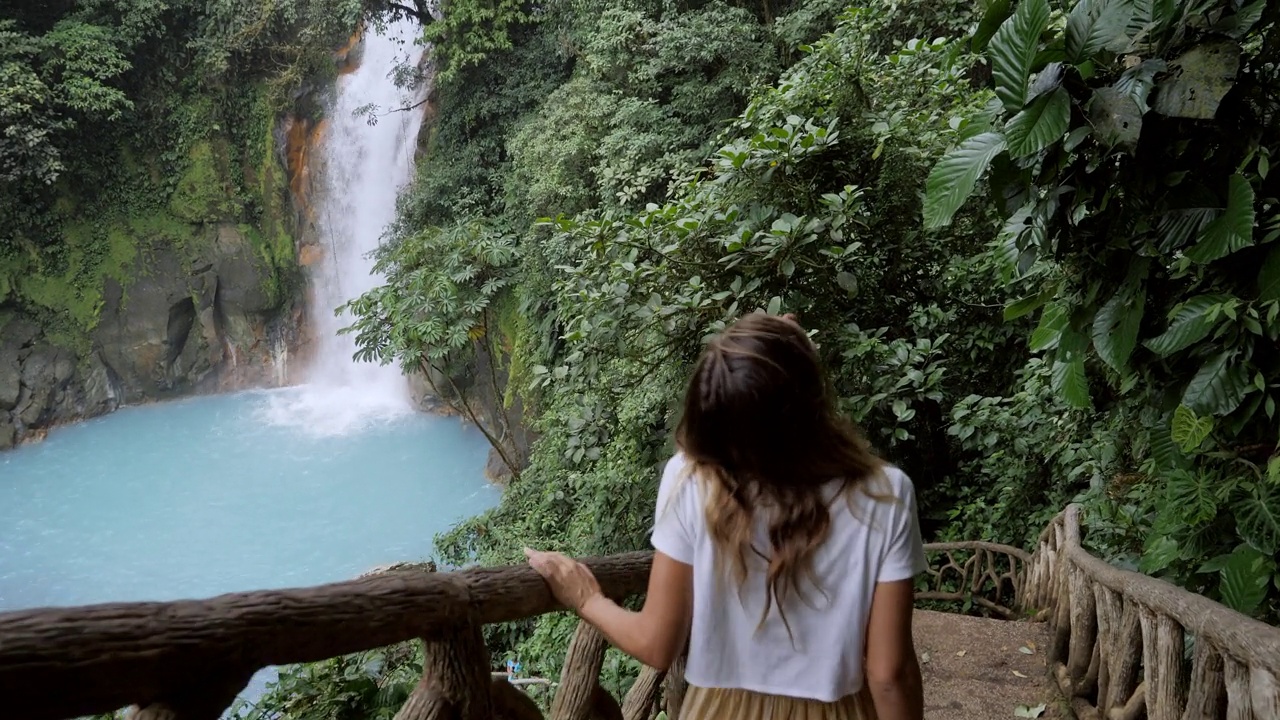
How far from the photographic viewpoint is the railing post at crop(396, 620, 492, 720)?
122cm

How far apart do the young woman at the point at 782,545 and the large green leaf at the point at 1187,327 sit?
137 centimetres

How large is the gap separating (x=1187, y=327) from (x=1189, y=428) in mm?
297

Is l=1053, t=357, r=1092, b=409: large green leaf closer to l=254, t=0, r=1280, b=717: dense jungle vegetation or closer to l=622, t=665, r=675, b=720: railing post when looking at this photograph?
l=254, t=0, r=1280, b=717: dense jungle vegetation

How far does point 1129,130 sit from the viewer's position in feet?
5.95

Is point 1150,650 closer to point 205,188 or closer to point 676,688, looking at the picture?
point 676,688

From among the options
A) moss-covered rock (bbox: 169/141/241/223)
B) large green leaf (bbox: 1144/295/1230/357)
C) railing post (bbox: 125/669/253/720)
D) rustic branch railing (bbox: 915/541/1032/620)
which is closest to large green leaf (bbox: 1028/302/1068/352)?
large green leaf (bbox: 1144/295/1230/357)

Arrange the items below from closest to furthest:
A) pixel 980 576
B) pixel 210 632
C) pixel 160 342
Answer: pixel 210 632 < pixel 980 576 < pixel 160 342

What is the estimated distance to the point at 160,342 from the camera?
15227 mm

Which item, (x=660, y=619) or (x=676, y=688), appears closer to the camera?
(x=660, y=619)

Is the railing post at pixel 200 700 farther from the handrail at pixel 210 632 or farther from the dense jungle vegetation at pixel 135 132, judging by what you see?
the dense jungle vegetation at pixel 135 132

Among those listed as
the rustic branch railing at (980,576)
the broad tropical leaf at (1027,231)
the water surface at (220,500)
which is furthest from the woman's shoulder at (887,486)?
the water surface at (220,500)

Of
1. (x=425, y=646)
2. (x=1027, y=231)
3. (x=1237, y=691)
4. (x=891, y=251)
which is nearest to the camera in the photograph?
(x=425, y=646)

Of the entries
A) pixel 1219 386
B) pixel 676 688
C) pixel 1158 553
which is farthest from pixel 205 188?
pixel 1219 386

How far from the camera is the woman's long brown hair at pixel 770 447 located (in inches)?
38.9
